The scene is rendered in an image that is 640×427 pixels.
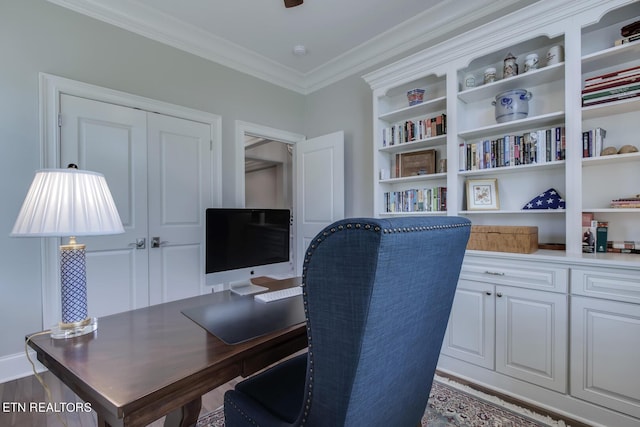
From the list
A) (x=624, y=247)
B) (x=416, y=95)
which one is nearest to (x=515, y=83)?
(x=416, y=95)

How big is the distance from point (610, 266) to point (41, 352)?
243 centimetres

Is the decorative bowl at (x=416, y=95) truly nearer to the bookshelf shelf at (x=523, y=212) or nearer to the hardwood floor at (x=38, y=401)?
the bookshelf shelf at (x=523, y=212)

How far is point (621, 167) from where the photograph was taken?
184cm

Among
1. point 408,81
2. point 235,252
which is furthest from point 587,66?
point 235,252

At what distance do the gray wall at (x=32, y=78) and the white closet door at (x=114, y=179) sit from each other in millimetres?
196

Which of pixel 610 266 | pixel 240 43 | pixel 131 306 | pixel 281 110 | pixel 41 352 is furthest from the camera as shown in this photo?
pixel 281 110

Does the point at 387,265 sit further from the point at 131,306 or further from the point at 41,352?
the point at 131,306

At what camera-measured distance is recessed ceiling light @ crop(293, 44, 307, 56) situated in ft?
9.98

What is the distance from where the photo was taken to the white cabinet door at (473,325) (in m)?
1.98

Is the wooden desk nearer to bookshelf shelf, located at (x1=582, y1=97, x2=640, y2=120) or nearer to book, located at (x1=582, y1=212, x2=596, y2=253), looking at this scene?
book, located at (x1=582, y1=212, x2=596, y2=253)

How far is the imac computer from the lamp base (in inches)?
20.5

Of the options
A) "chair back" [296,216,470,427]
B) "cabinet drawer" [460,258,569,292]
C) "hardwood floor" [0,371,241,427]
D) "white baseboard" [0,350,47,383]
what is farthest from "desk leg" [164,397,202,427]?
"cabinet drawer" [460,258,569,292]

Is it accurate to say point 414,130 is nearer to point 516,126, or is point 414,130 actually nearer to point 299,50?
point 516,126

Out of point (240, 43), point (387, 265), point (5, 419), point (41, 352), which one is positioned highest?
point (240, 43)
